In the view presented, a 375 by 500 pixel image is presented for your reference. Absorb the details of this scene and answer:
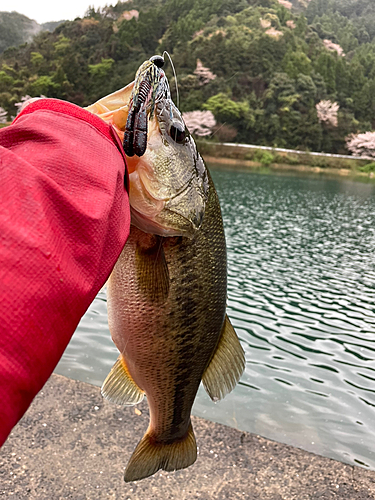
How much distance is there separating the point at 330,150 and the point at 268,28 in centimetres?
3898

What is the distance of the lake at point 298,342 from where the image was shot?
4918mm

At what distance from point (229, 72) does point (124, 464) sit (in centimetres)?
6883

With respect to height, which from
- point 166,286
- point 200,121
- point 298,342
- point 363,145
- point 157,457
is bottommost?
point 363,145

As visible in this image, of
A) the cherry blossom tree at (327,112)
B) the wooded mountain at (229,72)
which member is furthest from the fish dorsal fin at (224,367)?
the cherry blossom tree at (327,112)

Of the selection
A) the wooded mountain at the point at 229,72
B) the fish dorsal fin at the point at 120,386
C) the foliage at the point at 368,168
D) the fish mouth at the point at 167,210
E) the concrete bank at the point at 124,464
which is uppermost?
the fish mouth at the point at 167,210

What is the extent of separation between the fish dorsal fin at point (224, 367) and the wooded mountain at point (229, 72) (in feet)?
181

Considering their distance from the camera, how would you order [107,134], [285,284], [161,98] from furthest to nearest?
[285,284], [161,98], [107,134]

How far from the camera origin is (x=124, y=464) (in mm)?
2920

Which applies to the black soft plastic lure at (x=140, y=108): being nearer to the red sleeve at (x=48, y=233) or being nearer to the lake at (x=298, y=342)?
the red sleeve at (x=48, y=233)

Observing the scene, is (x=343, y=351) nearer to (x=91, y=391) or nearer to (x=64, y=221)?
(x=91, y=391)

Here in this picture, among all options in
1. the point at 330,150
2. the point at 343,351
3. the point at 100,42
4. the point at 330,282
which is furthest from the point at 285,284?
the point at 100,42

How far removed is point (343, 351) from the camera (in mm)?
7156

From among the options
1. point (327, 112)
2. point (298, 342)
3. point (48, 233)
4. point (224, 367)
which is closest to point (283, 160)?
point (327, 112)

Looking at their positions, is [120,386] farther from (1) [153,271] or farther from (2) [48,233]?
(2) [48,233]
